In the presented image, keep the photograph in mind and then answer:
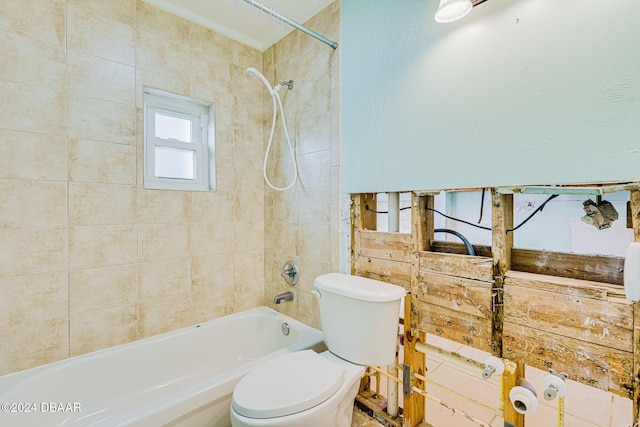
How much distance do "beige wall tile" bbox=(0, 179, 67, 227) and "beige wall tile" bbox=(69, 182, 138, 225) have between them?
0.14ft

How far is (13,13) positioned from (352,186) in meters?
1.91

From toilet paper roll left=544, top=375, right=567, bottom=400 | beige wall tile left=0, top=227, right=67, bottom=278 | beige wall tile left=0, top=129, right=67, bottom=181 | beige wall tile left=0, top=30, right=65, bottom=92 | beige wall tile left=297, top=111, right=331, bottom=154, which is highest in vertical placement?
beige wall tile left=0, top=30, right=65, bottom=92

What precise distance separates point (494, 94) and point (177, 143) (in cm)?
190

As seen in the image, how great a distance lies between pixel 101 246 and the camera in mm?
1614

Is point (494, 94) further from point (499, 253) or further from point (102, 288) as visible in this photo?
point (102, 288)

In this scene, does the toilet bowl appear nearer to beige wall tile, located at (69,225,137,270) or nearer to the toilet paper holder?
the toilet paper holder

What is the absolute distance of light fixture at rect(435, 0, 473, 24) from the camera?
1.02m

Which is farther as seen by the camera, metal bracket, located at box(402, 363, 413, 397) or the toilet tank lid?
metal bracket, located at box(402, 363, 413, 397)

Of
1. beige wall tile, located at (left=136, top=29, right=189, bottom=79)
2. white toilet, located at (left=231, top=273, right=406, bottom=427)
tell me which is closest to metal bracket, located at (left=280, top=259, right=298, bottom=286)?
white toilet, located at (left=231, top=273, right=406, bottom=427)

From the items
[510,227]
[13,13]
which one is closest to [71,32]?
[13,13]

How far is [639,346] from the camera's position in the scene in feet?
2.70

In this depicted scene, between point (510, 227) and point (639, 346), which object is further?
point (510, 227)

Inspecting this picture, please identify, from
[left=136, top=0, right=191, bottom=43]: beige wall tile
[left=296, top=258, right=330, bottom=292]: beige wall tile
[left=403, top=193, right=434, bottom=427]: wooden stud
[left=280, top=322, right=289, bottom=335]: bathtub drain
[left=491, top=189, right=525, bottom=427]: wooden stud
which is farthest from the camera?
[left=280, top=322, right=289, bottom=335]: bathtub drain

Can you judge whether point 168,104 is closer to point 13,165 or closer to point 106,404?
point 13,165
